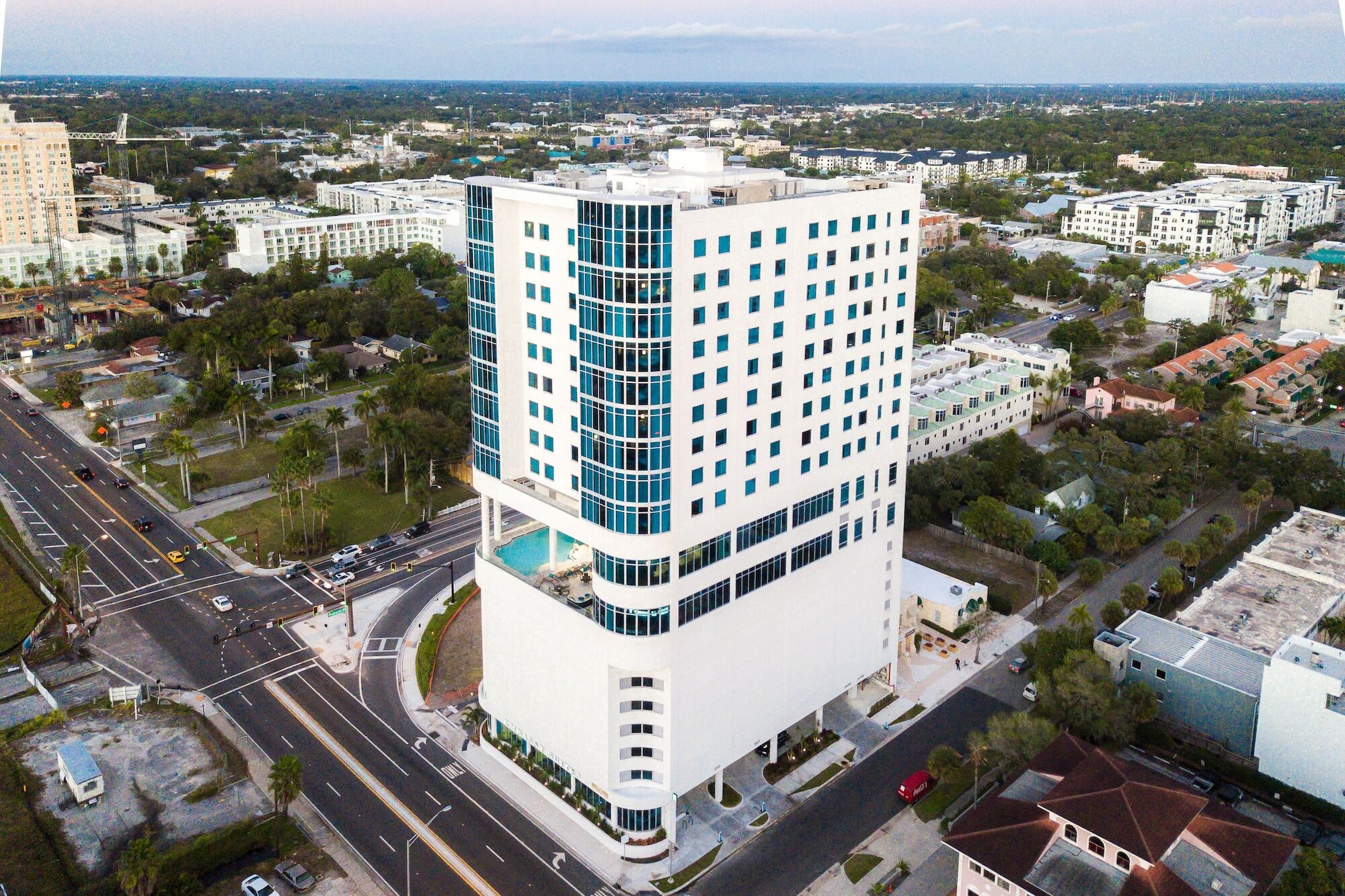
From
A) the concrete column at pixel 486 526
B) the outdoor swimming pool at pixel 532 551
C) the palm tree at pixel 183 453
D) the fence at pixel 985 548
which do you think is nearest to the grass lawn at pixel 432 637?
the outdoor swimming pool at pixel 532 551

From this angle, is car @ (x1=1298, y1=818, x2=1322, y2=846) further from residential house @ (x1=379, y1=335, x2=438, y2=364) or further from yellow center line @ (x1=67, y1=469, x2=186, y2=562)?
residential house @ (x1=379, y1=335, x2=438, y2=364)

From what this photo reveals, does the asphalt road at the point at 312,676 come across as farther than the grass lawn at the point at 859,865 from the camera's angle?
Yes

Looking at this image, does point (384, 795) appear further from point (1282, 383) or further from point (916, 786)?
point (1282, 383)

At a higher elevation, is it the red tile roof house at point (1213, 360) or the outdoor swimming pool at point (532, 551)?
the outdoor swimming pool at point (532, 551)

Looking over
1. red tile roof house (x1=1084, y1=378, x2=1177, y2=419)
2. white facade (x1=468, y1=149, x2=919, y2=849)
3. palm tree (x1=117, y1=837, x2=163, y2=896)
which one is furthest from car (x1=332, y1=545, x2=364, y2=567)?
red tile roof house (x1=1084, y1=378, x2=1177, y2=419)

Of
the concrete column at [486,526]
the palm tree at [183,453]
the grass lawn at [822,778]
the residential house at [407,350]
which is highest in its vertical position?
the concrete column at [486,526]

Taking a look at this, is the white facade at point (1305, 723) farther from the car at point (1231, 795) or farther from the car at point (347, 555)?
the car at point (347, 555)

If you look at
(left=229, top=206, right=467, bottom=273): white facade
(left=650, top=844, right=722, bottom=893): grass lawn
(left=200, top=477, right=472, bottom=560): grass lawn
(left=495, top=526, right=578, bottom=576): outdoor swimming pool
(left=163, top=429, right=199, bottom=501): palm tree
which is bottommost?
(left=650, top=844, right=722, bottom=893): grass lawn
